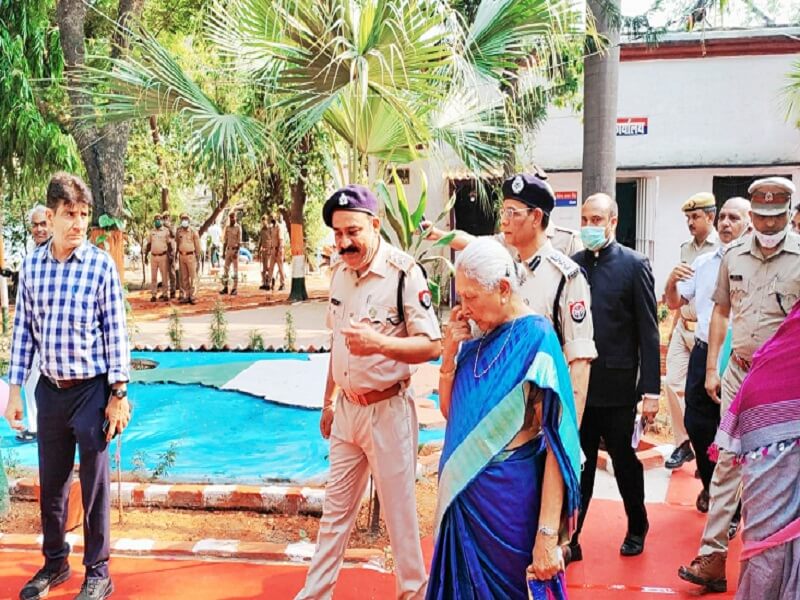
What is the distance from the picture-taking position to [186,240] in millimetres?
17094

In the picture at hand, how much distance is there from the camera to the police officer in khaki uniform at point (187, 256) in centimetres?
1708

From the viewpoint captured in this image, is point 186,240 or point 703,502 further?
point 186,240

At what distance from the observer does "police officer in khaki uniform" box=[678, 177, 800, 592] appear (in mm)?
3375

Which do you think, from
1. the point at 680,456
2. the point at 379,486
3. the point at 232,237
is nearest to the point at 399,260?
the point at 379,486

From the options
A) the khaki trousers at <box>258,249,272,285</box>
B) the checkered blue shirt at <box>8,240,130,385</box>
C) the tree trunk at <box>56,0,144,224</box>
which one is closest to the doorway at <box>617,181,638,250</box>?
the khaki trousers at <box>258,249,272,285</box>

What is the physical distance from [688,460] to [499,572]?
370 centimetres

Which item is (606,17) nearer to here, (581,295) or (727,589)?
Answer: (581,295)

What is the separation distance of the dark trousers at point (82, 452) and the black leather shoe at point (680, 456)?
3.77 m

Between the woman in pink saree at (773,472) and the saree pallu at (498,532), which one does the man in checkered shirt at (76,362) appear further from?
the woman in pink saree at (773,472)

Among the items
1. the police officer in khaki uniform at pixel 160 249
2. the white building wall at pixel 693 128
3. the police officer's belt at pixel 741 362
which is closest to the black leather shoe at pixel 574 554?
the police officer's belt at pixel 741 362

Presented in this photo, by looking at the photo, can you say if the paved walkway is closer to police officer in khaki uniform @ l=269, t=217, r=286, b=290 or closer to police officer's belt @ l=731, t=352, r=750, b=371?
police officer's belt @ l=731, t=352, r=750, b=371

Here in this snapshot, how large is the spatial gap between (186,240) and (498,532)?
15.9 metres

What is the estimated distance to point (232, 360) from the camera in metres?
10.5

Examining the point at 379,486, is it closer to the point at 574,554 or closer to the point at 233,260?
the point at 574,554
